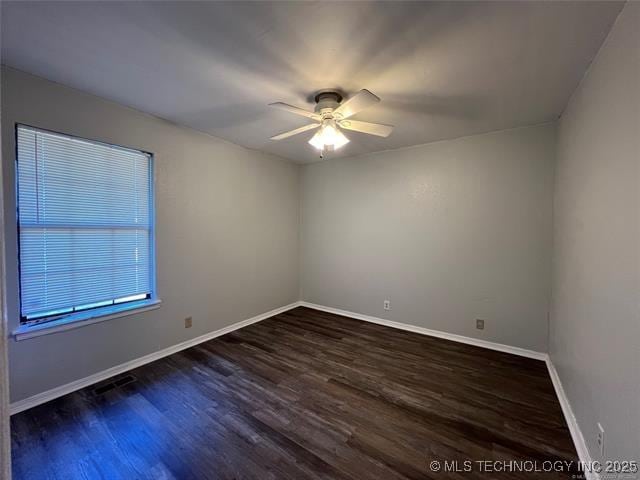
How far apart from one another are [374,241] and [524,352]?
2112 mm

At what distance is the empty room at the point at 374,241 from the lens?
5.22 feet

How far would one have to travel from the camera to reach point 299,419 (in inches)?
83.0

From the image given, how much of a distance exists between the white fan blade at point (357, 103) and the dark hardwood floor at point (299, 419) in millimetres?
2296

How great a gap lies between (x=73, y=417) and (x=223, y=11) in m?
2.92

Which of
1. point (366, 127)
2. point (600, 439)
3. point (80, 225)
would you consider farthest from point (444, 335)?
point (80, 225)

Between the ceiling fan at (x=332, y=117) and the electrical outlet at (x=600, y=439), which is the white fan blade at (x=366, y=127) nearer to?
the ceiling fan at (x=332, y=117)

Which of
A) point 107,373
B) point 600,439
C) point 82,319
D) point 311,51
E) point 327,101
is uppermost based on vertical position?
point 311,51

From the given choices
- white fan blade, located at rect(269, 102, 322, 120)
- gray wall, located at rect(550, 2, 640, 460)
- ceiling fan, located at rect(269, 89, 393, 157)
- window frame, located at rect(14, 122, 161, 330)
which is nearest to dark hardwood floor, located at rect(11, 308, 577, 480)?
gray wall, located at rect(550, 2, 640, 460)

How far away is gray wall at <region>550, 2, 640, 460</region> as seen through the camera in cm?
133

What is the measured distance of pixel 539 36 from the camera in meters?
1.69

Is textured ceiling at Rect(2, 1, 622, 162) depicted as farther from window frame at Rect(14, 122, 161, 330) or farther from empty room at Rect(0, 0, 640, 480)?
window frame at Rect(14, 122, 161, 330)

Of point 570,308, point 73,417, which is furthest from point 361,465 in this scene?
point 73,417

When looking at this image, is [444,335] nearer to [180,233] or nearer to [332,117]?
[332,117]

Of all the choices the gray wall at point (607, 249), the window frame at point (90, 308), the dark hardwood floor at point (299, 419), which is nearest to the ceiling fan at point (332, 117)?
the gray wall at point (607, 249)
